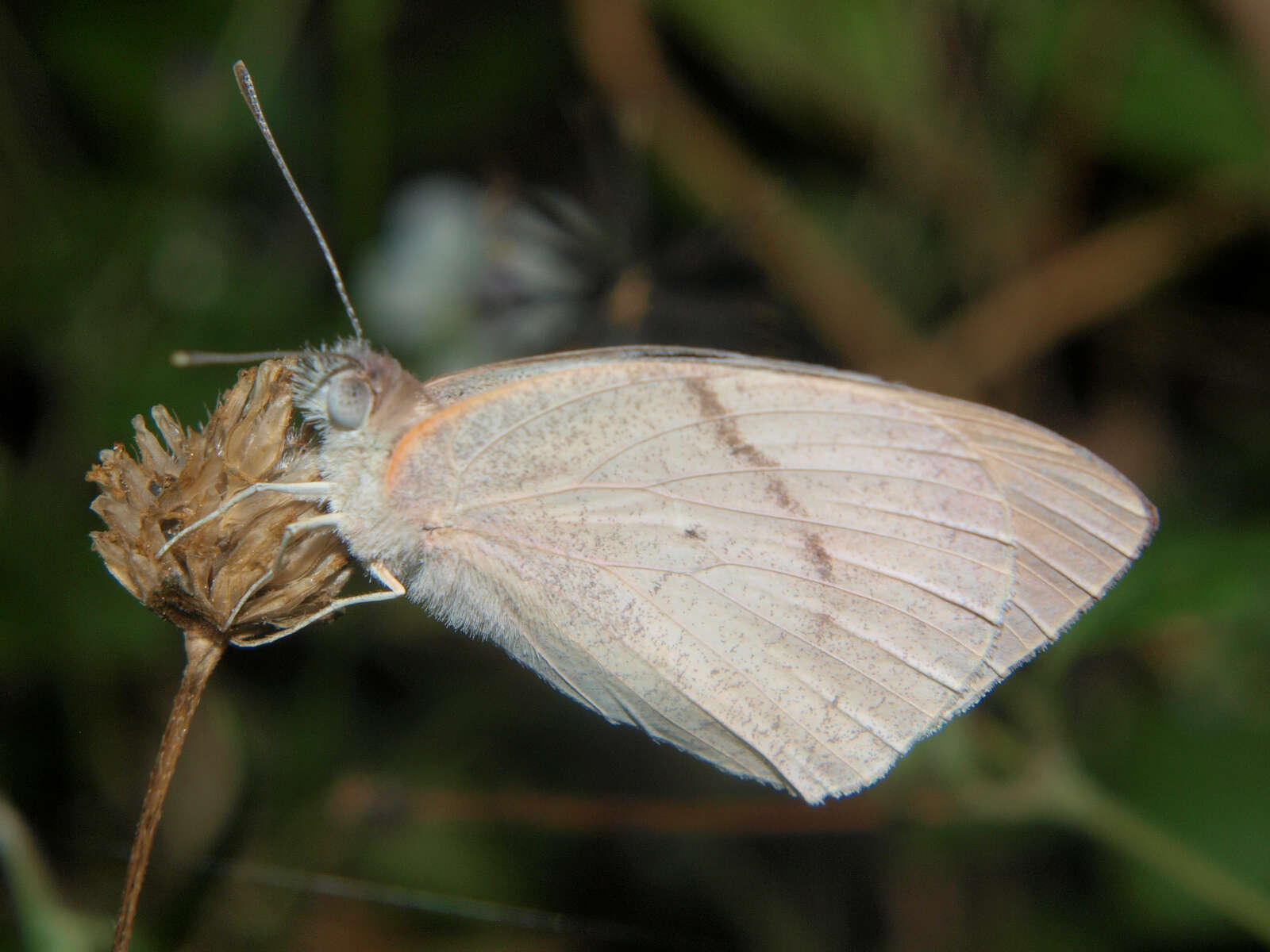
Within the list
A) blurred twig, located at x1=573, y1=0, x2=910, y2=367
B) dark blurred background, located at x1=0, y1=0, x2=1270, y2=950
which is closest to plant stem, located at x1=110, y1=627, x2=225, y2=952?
dark blurred background, located at x1=0, y1=0, x2=1270, y2=950

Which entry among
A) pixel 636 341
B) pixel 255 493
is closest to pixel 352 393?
pixel 255 493

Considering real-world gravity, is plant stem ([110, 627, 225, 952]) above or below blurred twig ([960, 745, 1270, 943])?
above

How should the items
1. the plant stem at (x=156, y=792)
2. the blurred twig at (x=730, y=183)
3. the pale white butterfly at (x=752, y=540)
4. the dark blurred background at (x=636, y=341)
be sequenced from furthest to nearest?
the blurred twig at (x=730, y=183) → the dark blurred background at (x=636, y=341) → the pale white butterfly at (x=752, y=540) → the plant stem at (x=156, y=792)

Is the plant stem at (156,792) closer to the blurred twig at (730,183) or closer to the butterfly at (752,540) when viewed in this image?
the butterfly at (752,540)

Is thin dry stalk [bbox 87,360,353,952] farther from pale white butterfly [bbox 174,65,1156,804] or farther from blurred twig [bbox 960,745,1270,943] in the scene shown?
blurred twig [bbox 960,745,1270,943]

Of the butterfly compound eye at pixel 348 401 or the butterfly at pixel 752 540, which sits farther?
the butterfly at pixel 752 540

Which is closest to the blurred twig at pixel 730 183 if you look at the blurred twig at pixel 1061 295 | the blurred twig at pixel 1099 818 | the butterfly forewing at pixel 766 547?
the blurred twig at pixel 1061 295

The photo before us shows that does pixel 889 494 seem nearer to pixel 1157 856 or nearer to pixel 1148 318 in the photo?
pixel 1157 856
